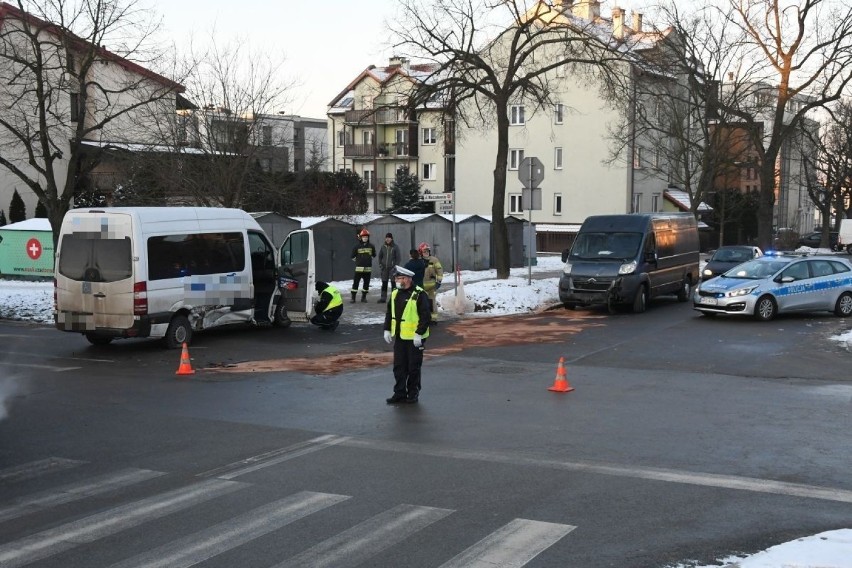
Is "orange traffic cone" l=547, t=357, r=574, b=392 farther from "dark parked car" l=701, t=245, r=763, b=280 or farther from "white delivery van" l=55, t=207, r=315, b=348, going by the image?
"dark parked car" l=701, t=245, r=763, b=280

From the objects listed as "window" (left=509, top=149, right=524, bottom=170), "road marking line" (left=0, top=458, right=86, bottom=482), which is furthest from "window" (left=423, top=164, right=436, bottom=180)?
"road marking line" (left=0, top=458, right=86, bottom=482)

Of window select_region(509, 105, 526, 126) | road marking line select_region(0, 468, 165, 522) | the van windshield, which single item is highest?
window select_region(509, 105, 526, 126)

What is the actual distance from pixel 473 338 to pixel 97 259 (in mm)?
7134

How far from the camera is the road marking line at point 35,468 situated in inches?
317

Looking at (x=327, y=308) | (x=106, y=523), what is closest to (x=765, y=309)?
(x=327, y=308)

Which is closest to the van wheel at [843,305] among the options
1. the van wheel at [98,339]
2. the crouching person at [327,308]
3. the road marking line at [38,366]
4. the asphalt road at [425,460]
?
the asphalt road at [425,460]

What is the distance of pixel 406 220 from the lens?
34.0m

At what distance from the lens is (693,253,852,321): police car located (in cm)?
2027

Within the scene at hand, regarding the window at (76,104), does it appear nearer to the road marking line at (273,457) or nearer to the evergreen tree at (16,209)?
the evergreen tree at (16,209)

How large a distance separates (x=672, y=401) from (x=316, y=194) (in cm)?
4089

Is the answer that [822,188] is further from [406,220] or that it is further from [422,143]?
[406,220]

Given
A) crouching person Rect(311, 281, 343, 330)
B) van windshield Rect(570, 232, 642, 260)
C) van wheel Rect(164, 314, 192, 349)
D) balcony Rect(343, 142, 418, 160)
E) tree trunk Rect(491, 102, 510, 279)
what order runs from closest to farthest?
van wheel Rect(164, 314, 192, 349) → crouching person Rect(311, 281, 343, 330) → van windshield Rect(570, 232, 642, 260) → tree trunk Rect(491, 102, 510, 279) → balcony Rect(343, 142, 418, 160)

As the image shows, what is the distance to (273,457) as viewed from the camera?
28.2ft

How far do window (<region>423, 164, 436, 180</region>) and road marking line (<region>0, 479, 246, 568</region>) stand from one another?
215 feet
